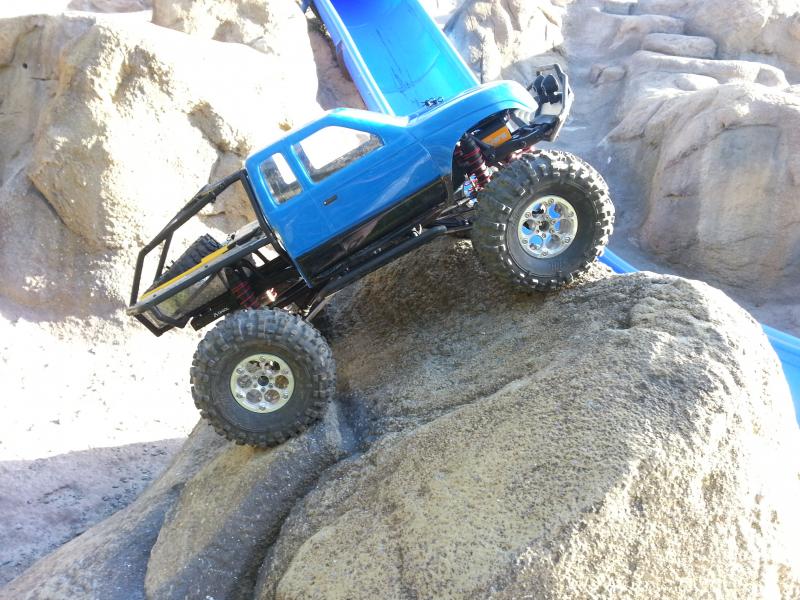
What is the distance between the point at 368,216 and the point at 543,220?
94cm

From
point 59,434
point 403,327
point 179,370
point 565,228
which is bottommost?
point 179,370

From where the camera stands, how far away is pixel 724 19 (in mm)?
13984

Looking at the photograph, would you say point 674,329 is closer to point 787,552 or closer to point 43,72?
point 787,552

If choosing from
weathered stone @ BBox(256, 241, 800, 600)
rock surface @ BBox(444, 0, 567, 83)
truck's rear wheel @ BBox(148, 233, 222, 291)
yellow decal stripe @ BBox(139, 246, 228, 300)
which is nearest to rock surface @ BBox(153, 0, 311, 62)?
rock surface @ BBox(444, 0, 567, 83)

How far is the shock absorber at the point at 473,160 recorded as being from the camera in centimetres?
390

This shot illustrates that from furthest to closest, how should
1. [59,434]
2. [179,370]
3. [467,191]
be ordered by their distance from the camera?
[179,370], [59,434], [467,191]

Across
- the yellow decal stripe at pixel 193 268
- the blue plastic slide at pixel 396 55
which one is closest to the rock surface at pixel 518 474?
the yellow decal stripe at pixel 193 268

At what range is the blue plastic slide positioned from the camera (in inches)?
349

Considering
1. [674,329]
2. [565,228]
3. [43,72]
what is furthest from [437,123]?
[43,72]

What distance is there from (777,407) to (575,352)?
95 cm

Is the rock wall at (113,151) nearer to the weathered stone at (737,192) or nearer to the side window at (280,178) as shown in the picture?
the side window at (280,178)

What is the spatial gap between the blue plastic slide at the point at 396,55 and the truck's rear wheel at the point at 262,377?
5.12m

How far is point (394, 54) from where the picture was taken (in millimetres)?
9883

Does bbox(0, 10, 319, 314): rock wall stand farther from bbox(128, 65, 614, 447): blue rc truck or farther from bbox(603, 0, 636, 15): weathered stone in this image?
bbox(603, 0, 636, 15): weathered stone
